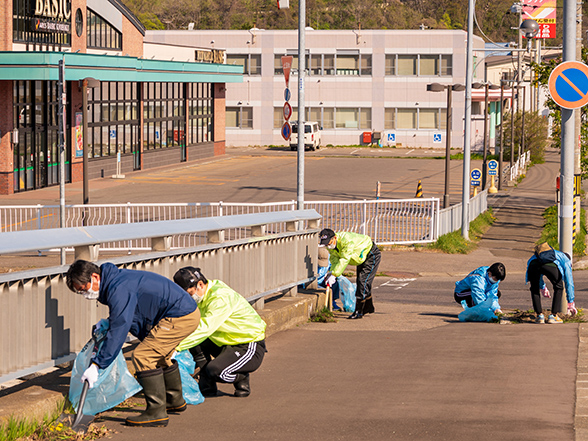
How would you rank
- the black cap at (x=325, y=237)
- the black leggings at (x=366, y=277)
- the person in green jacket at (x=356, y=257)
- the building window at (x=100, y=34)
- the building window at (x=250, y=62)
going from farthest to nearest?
the building window at (x=250, y=62)
the building window at (x=100, y=34)
the black leggings at (x=366, y=277)
the person in green jacket at (x=356, y=257)
the black cap at (x=325, y=237)

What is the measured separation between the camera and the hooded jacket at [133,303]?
18.6ft

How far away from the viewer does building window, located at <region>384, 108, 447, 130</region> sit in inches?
2712

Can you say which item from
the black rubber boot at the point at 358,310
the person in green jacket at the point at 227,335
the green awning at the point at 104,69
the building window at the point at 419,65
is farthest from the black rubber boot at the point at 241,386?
the building window at the point at 419,65

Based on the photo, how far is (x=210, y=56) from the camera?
178 feet

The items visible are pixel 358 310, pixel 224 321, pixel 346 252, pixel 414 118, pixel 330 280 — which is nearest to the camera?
pixel 224 321

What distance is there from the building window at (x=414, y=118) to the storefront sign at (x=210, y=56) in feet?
62.1

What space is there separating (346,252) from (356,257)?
20 cm

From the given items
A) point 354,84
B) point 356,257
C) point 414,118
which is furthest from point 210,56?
point 356,257

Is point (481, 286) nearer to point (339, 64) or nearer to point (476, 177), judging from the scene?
point (476, 177)

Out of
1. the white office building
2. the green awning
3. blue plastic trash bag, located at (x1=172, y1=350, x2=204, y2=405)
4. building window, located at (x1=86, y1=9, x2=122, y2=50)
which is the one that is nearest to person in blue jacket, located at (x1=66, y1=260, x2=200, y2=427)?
blue plastic trash bag, located at (x1=172, y1=350, x2=204, y2=405)

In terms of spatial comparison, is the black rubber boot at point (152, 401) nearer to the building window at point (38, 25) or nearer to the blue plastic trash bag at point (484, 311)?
the blue plastic trash bag at point (484, 311)

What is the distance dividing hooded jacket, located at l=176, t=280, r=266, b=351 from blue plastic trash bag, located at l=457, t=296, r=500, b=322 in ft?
18.5

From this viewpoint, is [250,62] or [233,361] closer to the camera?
[233,361]

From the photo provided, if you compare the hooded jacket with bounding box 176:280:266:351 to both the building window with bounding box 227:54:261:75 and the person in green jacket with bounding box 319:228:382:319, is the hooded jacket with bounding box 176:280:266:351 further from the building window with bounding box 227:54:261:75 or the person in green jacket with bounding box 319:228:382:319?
the building window with bounding box 227:54:261:75
